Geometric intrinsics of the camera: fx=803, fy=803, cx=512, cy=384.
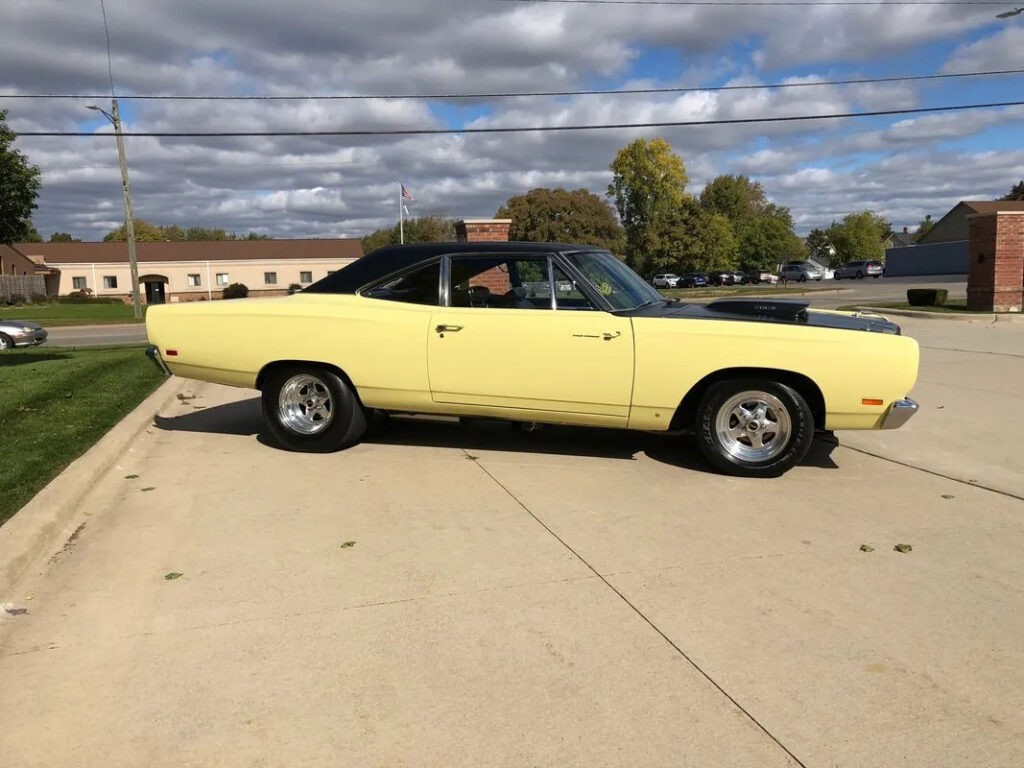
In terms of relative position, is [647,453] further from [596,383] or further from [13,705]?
[13,705]

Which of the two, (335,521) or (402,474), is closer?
(335,521)

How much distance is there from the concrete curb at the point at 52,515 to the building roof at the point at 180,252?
2562 inches

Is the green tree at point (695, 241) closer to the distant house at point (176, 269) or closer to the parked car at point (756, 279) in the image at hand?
the parked car at point (756, 279)

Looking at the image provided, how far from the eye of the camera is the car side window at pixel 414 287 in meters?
6.26

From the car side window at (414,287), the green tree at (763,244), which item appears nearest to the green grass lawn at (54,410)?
the car side window at (414,287)

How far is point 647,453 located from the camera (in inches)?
Answer: 254

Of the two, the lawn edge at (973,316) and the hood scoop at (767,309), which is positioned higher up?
the hood scoop at (767,309)

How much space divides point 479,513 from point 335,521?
2.88ft

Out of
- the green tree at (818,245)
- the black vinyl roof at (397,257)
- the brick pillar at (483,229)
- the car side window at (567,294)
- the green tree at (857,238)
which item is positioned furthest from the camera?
the green tree at (818,245)

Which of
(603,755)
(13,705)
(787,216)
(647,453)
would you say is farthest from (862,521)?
(787,216)

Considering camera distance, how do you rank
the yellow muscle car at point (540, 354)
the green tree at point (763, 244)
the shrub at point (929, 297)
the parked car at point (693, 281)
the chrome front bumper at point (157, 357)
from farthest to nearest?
1. the green tree at point (763, 244)
2. the parked car at point (693, 281)
3. the shrub at point (929, 297)
4. the chrome front bumper at point (157, 357)
5. the yellow muscle car at point (540, 354)

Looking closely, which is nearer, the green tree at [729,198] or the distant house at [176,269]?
the distant house at [176,269]

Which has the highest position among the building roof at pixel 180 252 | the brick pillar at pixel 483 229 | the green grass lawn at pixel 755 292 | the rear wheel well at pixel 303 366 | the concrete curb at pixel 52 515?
the building roof at pixel 180 252

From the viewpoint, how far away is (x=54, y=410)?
7.75 metres
